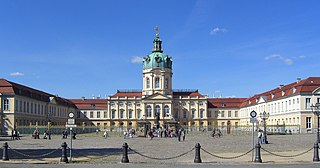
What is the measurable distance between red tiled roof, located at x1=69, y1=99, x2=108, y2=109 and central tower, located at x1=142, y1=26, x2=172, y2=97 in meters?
11.6

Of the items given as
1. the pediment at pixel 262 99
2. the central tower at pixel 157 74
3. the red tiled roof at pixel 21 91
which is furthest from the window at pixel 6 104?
the pediment at pixel 262 99

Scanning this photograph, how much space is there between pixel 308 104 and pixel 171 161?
57803 mm

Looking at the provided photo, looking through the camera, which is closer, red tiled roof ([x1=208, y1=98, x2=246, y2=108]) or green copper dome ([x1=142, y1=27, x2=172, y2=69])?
green copper dome ([x1=142, y1=27, x2=172, y2=69])

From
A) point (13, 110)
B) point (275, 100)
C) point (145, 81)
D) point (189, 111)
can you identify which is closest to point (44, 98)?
point (13, 110)

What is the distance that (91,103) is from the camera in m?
117

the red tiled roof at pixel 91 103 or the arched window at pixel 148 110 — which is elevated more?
the red tiled roof at pixel 91 103

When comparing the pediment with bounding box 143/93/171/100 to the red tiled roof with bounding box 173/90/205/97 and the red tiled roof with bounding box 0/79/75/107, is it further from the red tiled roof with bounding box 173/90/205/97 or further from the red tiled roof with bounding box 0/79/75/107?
the red tiled roof with bounding box 0/79/75/107

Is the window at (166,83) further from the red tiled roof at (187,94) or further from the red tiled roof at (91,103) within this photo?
the red tiled roof at (91,103)

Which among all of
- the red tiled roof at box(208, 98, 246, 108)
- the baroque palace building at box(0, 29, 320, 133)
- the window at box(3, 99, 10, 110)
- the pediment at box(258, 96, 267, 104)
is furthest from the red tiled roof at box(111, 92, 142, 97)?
the window at box(3, 99, 10, 110)

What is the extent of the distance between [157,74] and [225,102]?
800 inches

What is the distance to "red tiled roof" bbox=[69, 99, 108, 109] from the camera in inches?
4567

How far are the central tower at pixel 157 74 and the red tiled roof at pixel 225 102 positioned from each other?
40.8ft

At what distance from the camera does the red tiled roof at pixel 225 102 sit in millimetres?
116412

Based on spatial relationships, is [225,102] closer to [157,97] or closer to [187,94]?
[187,94]
